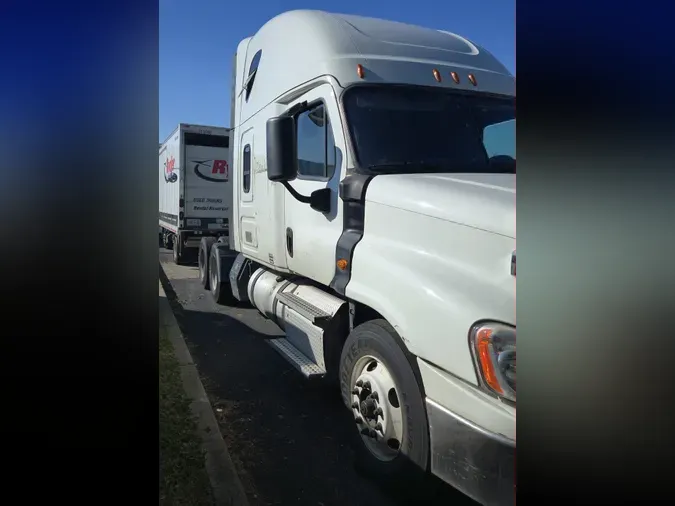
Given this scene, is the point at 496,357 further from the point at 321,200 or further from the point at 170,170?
the point at 170,170

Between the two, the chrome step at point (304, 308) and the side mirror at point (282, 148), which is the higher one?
the side mirror at point (282, 148)

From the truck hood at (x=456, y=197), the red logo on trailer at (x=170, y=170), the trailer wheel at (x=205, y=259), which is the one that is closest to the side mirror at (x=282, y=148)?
the truck hood at (x=456, y=197)

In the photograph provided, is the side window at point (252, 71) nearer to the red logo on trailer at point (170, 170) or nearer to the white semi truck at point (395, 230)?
the white semi truck at point (395, 230)

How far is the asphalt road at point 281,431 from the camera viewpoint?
10.2 ft

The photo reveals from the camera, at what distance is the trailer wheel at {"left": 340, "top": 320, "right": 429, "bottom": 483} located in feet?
9.11

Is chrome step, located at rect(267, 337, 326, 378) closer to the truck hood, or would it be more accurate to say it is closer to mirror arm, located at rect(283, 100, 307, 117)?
the truck hood

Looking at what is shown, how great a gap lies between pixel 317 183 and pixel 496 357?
2374 mm

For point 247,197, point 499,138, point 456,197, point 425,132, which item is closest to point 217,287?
point 247,197

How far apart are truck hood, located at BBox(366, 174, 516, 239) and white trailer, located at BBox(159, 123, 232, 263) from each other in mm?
10388

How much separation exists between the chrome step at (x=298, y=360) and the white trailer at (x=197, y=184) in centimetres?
906
